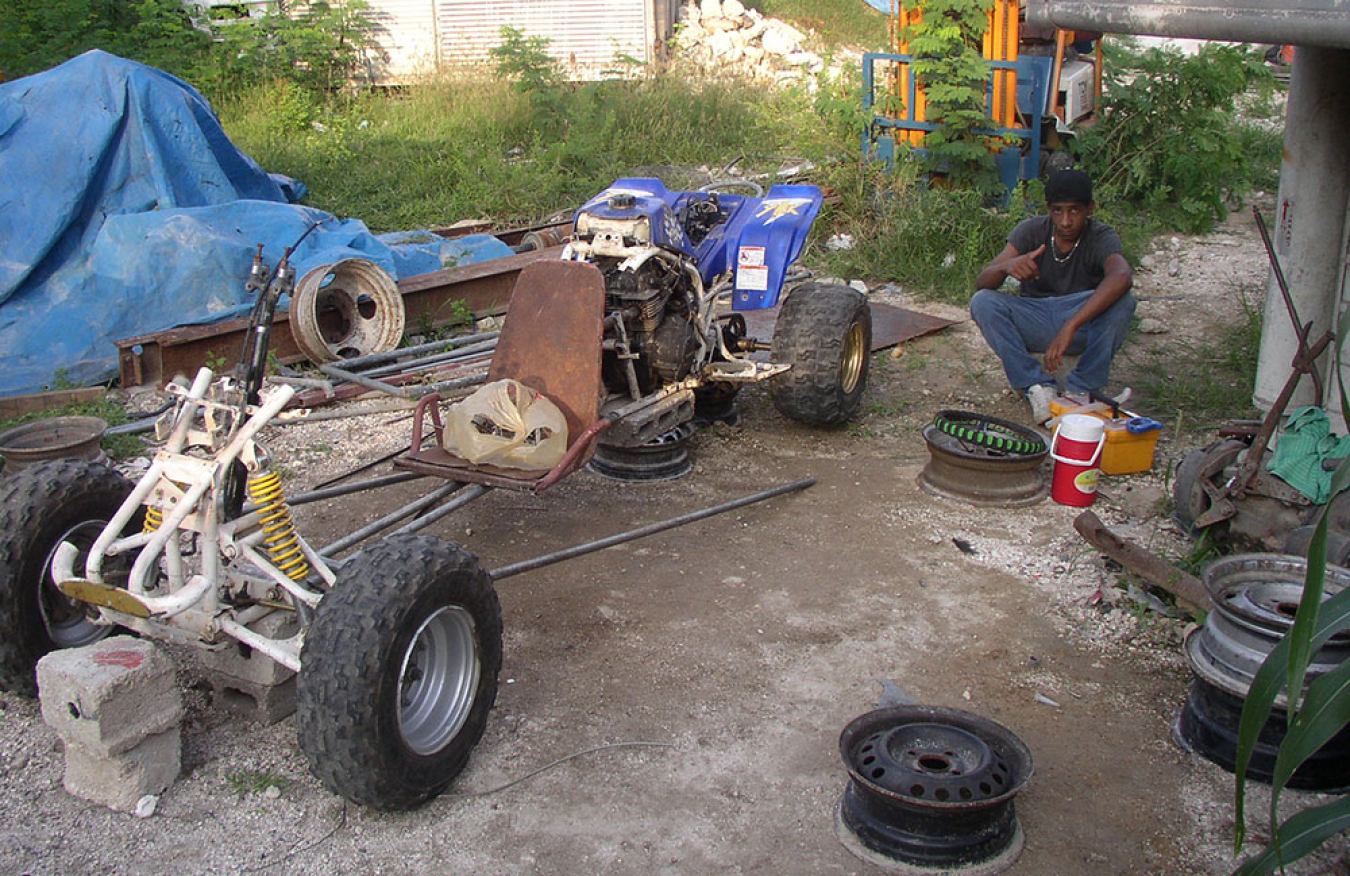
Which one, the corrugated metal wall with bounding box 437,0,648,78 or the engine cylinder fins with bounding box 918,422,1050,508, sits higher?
the corrugated metal wall with bounding box 437,0,648,78

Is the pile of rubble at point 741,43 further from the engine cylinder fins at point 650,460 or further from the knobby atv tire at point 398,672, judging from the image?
the knobby atv tire at point 398,672

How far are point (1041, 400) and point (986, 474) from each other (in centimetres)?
111

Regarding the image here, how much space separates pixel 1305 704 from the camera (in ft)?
6.62

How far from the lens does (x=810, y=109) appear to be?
11320mm

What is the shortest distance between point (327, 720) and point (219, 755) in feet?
2.63

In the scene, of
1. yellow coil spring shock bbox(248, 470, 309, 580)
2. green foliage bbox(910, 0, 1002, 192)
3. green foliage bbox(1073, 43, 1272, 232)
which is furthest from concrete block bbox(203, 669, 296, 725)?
green foliage bbox(1073, 43, 1272, 232)

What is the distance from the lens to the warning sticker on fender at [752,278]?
6121mm

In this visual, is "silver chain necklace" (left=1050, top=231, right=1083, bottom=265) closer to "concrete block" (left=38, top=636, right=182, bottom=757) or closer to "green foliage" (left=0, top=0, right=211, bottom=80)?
"concrete block" (left=38, top=636, right=182, bottom=757)

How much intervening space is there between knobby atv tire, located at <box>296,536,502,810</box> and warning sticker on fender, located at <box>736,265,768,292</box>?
302cm

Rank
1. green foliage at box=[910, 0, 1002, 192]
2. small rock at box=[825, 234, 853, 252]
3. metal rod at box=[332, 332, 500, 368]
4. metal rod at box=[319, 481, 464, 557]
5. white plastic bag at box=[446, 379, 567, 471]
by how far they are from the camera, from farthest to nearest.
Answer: small rock at box=[825, 234, 853, 252] → green foliage at box=[910, 0, 1002, 192] → metal rod at box=[332, 332, 500, 368] → white plastic bag at box=[446, 379, 567, 471] → metal rod at box=[319, 481, 464, 557]

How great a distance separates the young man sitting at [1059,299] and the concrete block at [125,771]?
461 cm

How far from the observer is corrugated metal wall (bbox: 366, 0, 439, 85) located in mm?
14906

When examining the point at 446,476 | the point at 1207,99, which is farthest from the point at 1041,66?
the point at 446,476

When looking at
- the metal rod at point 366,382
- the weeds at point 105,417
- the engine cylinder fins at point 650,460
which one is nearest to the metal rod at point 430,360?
the metal rod at point 366,382
